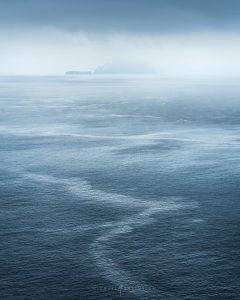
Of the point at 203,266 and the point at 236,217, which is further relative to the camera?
the point at 236,217

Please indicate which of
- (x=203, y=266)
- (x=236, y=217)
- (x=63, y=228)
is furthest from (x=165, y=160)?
(x=203, y=266)

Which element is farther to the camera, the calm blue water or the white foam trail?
the calm blue water

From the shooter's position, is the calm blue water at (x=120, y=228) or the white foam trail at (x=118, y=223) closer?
the white foam trail at (x=118, y=223)

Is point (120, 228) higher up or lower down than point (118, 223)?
lower down

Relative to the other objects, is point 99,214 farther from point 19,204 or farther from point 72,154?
point 72,154

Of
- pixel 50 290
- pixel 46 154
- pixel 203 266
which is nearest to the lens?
pixel 50 290

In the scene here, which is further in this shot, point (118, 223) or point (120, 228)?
point (118, 223)

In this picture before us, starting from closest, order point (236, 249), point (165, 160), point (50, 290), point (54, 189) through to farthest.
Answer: point (50, 290)
point (236, 249)
point (54, 189)
point (165, 160)
